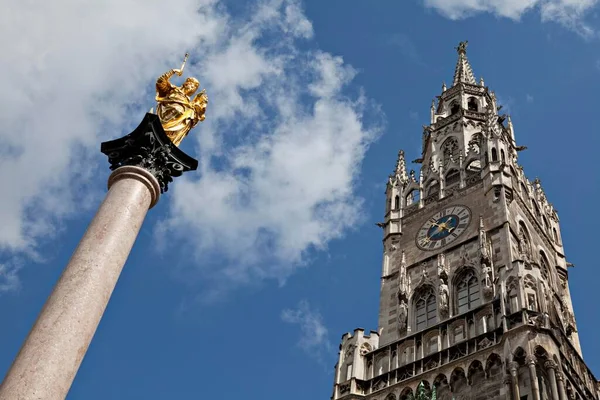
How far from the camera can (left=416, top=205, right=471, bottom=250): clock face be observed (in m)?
42.0

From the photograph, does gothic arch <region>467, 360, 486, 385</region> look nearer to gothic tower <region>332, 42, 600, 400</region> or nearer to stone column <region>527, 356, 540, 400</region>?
gothic tower <region>332, 42, 600, 400</region>

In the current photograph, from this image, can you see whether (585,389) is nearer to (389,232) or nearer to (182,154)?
(389,232)

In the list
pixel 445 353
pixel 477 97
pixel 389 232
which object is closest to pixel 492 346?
pixel 445 353

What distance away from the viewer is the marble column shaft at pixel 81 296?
39.4 feet

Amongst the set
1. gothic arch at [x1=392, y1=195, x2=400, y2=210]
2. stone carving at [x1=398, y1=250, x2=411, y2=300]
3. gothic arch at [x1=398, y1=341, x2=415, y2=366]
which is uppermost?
gothic arch at [x1=392, y1=195, x2=400, y2=210]

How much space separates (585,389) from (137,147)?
2418 centimetres

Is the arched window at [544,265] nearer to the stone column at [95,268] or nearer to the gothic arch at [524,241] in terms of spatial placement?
the gothic arch at [524,241]

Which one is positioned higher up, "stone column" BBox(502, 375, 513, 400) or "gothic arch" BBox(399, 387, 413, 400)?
"gothic arch" BBox(399, 387, 413, 400)

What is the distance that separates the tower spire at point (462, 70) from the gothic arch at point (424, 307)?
2447 cm

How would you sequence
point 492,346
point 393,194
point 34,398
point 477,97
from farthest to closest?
point 477,97 → point 393,194 → point 492,346 → point 34,398

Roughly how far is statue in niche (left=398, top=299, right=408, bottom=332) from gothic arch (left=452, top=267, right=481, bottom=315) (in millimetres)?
2535

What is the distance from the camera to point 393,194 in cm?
4891

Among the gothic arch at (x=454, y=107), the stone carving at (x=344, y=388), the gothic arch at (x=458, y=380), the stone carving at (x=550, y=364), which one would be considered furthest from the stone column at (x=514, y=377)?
the gothic arch at (x=454, y=107)

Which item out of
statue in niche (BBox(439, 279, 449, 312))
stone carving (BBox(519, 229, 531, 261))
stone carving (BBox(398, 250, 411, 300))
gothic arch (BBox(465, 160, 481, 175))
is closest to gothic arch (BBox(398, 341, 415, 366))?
statue in niche (BBox(439, 279, 449, 312))
